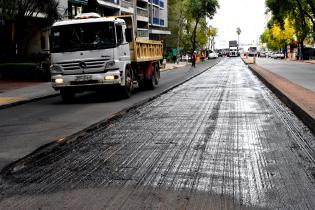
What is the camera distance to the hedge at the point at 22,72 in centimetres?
2695

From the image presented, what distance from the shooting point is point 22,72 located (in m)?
A: 27.2

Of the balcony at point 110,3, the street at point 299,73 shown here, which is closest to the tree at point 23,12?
the street at point 299,73

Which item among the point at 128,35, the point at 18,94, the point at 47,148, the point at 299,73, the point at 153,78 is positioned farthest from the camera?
the point at 299,73

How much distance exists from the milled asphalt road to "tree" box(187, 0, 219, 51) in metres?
79.2

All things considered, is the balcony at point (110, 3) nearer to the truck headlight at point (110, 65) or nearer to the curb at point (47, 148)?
the truck headlight at point (110, 65)

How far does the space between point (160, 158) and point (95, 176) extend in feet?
4.14

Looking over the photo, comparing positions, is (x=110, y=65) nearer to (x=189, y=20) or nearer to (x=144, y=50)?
(x=144, y=50)

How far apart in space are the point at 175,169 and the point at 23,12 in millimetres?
22789

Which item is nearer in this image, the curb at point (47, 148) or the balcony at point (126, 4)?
the curb at point (47, 148)

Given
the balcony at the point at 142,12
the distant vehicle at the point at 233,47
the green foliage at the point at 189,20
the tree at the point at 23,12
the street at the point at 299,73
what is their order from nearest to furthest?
the street at the point at 299,73 < the tree at the point at 23,12 < the balcony at the point at 142,12 < the green foliage at the point at 189,20 < the distant vehicle at the point at 233,47

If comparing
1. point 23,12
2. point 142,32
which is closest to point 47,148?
point 23,12

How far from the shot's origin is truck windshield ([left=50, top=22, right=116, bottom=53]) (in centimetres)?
1616

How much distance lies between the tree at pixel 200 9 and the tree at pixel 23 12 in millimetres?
60108

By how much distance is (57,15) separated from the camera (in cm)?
2867
